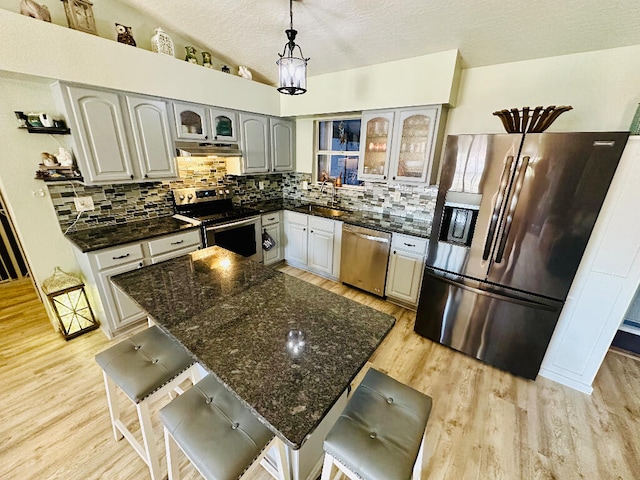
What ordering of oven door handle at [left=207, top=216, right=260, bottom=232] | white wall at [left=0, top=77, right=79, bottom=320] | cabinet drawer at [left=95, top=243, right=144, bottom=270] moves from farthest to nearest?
oven door handle at [left=207, top=216, right=260, bottom=232], cabinet drawer at [left=95, top=243, right=144, bottom=270], white wall at [left=0, top=77, right=79, bottom=320]

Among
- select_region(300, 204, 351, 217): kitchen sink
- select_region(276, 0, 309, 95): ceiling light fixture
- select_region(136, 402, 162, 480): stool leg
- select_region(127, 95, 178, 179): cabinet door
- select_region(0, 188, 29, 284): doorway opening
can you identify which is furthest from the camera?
select_region(300, 204, 351, 217): kitchen sink

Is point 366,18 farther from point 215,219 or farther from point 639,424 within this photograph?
point 639,424

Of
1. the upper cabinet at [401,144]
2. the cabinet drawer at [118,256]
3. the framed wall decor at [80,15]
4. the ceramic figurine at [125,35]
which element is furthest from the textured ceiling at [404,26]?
the cabinet drawer at [118,256]

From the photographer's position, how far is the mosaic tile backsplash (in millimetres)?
2408

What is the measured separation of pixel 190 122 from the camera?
2.71m

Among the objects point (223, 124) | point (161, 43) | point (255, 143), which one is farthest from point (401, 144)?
point (161, 43)

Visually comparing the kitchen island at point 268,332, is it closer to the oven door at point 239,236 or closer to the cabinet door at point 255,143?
the oven door at point 239,236

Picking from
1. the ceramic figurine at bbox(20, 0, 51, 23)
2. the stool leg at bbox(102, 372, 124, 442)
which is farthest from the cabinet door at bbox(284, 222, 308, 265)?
the ceramic figurine at bbox(20, 0, 51, 23)

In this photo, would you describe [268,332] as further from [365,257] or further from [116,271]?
[365,257]

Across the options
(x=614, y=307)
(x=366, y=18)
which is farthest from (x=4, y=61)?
(x=614, y=307)

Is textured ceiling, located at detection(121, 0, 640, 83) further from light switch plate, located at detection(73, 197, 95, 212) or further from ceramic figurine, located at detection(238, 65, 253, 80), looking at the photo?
light switch plate, located at detection(73, 197, 95, 212)

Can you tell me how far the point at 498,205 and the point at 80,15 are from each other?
11.6 feet

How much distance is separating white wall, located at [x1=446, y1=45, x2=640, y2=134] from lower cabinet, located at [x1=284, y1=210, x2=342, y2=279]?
6.10 ft

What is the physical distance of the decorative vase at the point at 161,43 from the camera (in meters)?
2.38
